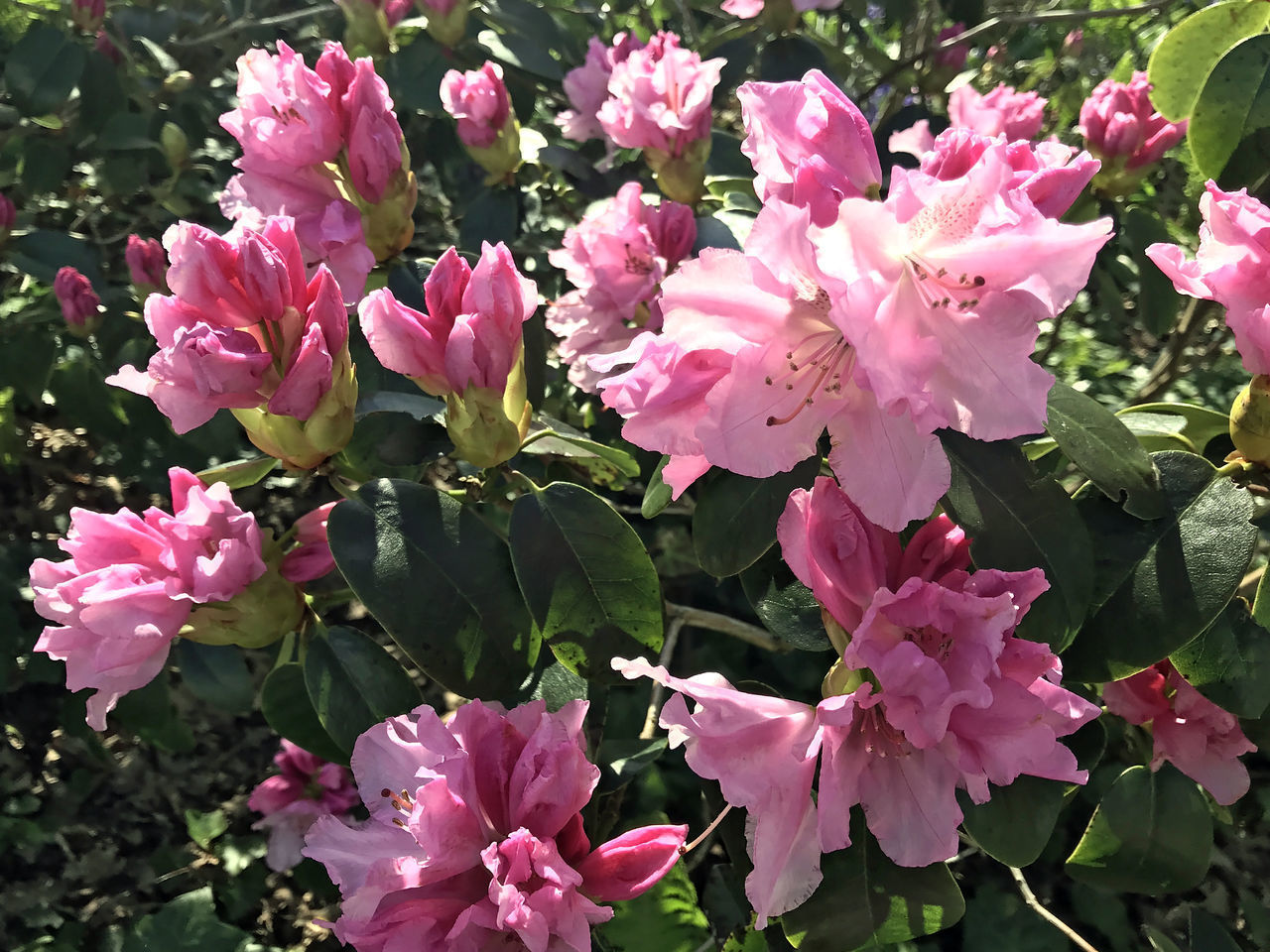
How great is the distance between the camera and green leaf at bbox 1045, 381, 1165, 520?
28.9 inches

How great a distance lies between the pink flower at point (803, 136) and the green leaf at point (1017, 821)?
0.53m

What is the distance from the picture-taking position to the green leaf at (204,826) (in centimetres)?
212

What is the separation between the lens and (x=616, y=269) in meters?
1.20

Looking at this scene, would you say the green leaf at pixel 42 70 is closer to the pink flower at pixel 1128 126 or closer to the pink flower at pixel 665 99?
the pink flower at pixel 665 99

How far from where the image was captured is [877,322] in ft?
1.82

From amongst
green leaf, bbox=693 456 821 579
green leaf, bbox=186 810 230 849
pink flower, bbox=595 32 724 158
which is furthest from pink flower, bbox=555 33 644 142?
green leaf, bbox=186 810 230 849

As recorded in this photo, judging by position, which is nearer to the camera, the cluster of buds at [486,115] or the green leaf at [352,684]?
the green leaf at [352,684]

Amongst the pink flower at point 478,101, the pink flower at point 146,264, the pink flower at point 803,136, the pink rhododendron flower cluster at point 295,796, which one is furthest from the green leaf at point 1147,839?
the pink flower at point 146,264

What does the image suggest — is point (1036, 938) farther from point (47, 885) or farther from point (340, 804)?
point (47, 885)

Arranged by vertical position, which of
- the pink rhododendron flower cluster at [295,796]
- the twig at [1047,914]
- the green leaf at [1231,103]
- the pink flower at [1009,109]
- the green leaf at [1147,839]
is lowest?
the pink rhododendron flower cluster at [295,796]

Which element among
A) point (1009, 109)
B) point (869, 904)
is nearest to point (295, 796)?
point (869, 904)

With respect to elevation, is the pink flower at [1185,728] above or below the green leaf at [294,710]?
below

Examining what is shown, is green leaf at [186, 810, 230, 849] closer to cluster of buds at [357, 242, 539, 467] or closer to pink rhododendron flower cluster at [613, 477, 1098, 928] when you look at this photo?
cluster of buds at [357, 242, 539, 467]

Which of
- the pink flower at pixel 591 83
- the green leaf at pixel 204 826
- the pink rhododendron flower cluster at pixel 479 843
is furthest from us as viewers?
the green leaf at pixel 204 826
